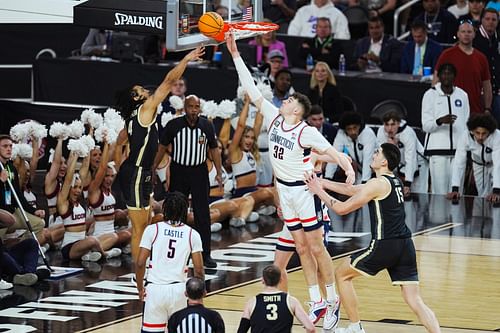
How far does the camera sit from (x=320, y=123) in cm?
1909

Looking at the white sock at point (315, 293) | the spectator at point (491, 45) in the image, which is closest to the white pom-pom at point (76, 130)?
the white sock at point (315, 293)

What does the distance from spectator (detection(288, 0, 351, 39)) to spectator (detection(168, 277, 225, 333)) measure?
1299cm

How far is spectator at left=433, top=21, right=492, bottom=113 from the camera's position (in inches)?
786

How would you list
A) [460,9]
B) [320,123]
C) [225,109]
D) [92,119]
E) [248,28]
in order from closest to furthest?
[248,28], [92,119], [225,109], [320,123], [460,9]

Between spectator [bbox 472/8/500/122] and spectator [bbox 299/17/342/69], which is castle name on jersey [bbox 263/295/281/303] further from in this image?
spectator [bbox 299/17/342/69]

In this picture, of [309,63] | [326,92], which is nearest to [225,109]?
[326,92]

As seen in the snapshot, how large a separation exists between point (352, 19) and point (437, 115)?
4.98m

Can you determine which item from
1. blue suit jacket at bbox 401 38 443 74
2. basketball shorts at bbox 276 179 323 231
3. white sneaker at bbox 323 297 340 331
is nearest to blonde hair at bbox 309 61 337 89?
blue suit jacket at bbox 401 38 443 74

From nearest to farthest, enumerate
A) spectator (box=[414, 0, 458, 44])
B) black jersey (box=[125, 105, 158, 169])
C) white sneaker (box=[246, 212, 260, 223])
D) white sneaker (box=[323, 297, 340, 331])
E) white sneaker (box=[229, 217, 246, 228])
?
white sneaker (box=[323, 297, 340, 331]), black jersey (box=[125, 105, 158, 169]), white sneaker (box=[229, 217, 246, 228]), white sneaker (box=[246, 212, 260, 223]), spectator (box=[414, 0, 458, 44])

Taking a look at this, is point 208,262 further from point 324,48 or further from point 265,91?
point 324,48

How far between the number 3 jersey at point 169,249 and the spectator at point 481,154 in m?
7.84

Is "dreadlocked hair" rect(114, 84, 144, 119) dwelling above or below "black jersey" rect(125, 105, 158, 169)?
above

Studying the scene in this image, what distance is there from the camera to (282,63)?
2150cm

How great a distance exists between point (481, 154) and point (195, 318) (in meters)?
9.14
